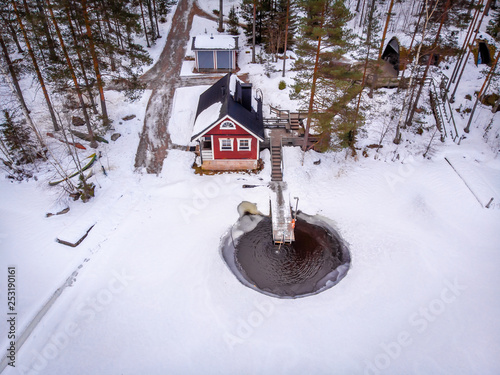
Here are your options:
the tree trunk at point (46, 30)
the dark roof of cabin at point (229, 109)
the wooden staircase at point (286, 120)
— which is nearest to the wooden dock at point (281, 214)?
the dark roof of cabin at point (229, 109)

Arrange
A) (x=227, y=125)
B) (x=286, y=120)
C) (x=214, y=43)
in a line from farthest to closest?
(x=214, y=43), (x=286, y=120), (x=227, y=125)

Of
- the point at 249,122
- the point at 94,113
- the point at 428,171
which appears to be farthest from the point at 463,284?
the point at 94,113

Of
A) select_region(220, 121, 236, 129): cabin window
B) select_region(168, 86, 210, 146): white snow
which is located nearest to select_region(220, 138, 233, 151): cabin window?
select_region(220, 121, 236, 129): cabin window

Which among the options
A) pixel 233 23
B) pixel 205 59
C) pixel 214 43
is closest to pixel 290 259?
pixel 205 59

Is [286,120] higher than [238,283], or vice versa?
[286,120]

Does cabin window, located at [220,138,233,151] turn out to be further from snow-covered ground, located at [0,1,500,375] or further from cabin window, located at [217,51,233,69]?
cabin window, located at [217,51,233,69]

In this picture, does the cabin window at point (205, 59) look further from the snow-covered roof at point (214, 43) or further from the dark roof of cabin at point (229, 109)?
the dark roof of cabin at point (229, 109)

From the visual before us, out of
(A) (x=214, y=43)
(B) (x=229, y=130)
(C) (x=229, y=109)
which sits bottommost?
(B) (x=229, y=130)

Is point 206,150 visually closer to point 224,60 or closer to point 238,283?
point 238,283
